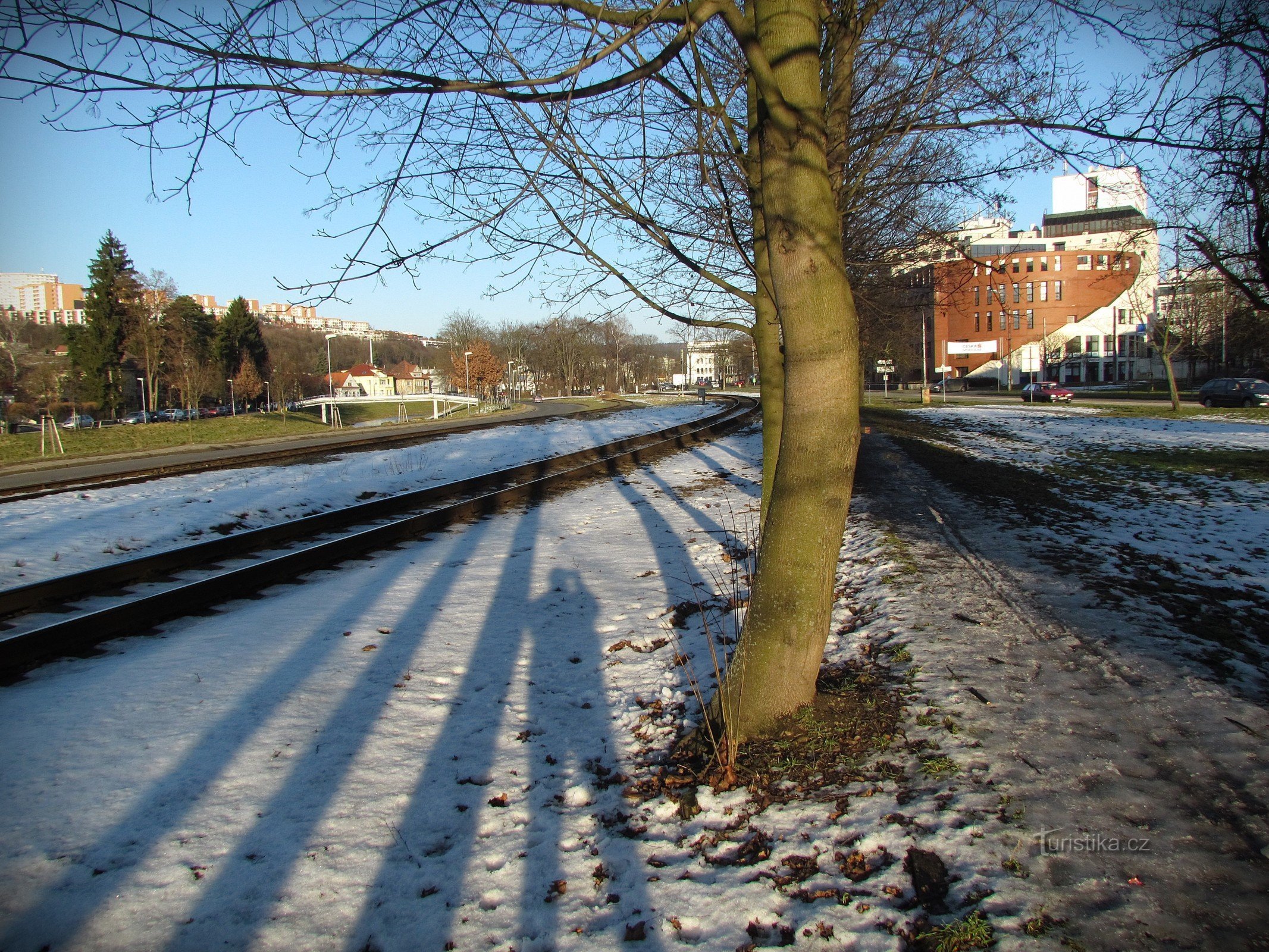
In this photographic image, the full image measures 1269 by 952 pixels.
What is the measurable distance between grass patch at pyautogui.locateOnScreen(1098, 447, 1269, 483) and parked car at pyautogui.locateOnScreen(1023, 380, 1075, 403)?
3045cm

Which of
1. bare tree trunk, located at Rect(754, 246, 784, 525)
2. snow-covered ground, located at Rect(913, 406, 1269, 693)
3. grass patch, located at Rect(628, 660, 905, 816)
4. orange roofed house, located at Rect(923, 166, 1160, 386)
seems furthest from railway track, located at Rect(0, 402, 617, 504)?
orange roofed house, located at Rect(923, 166, 1160, 386)

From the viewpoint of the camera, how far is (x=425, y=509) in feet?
37.1

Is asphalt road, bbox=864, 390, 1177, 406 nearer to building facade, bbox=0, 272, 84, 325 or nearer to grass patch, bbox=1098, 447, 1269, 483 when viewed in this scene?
grass patch, bbox=1098, 447, 1269, 483

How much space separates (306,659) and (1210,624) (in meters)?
6.06

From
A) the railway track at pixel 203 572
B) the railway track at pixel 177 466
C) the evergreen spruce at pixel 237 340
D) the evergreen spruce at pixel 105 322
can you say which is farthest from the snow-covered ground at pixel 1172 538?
the evergreen spruce at pixel 237 340

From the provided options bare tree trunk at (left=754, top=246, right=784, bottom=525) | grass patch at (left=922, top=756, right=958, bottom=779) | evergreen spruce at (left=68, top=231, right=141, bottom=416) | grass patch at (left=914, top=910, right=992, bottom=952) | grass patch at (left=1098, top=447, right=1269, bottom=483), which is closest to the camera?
grass patch at (left=914, top=910, right=992, bottom=952)

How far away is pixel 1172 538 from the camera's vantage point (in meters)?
7.07

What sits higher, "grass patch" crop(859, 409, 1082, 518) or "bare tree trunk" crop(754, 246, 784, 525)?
"bare tree trunk" crop(754, 246, 784, 525)

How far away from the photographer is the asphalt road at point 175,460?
16859 mm

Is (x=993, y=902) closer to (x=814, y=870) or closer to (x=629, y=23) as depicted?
(x=814, y=870)

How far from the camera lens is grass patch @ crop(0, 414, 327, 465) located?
100 feet

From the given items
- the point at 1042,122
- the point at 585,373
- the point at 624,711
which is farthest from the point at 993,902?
the point at 585,373

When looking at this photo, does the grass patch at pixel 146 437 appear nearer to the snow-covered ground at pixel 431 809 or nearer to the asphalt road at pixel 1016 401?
the snow-covered ground at pixel 431 809

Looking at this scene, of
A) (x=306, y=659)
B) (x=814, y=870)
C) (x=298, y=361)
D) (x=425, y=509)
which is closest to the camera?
(x=814, y=870)
